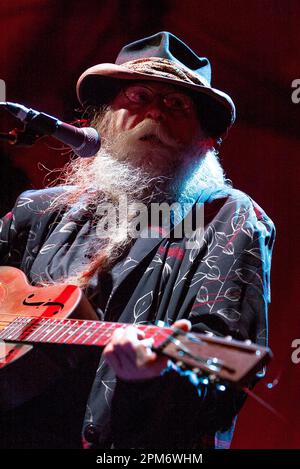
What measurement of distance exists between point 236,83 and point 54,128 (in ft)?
4.96

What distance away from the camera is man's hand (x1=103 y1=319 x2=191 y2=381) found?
139cm

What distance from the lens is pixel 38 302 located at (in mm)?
1793

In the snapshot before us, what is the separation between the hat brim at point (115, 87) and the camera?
219 centimetres

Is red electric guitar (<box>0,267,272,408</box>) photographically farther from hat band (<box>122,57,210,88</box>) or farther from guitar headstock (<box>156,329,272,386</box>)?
hat band (<box>122,57,210,88</box>)

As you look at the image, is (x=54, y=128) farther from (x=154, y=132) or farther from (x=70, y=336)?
(x=154, y=132)

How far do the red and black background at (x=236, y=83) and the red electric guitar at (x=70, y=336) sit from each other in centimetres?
89

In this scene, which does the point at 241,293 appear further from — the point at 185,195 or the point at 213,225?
the point at 185,195

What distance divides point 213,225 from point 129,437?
709mm

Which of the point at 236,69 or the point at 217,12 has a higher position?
the point at 217,12

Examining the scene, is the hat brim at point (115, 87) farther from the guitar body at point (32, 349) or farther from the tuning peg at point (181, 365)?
the tuning peg at point (181, 365)

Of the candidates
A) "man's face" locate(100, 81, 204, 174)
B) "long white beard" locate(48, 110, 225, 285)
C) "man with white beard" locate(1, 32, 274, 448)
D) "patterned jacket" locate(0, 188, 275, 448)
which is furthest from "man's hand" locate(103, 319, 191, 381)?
"man's face" locate(100, 81, 204, 174)

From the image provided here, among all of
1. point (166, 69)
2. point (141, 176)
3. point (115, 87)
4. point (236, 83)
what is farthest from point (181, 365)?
point (236, 83)

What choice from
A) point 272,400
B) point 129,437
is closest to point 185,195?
point 129,437
